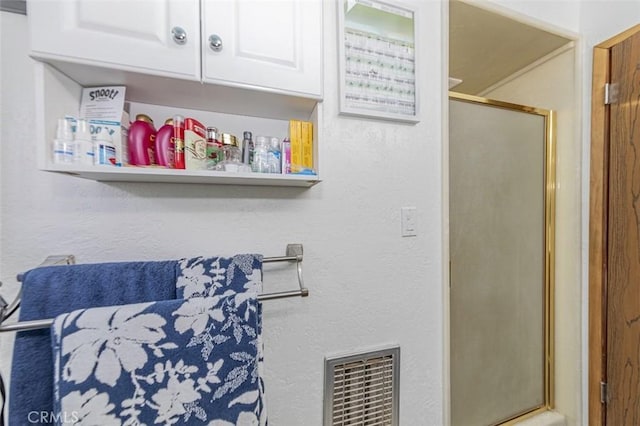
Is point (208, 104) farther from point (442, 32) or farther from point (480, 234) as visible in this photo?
point (480, 234)

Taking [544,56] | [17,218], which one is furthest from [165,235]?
[544,56]

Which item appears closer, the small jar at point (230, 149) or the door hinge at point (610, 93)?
the small jar at point (230, 149)

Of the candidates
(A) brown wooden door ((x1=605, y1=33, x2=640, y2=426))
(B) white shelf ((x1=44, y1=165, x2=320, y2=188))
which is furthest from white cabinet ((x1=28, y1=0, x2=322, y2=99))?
(A) brown wooden door ((x1=605, y1=33, x2=640, y2=426))

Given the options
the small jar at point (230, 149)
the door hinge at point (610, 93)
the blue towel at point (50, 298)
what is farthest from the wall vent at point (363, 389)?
the door hinge at point (610, 93)

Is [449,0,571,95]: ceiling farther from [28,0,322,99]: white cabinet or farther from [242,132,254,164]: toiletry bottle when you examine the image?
[242,132,254,164]: toiletry bottle

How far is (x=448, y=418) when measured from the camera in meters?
1.10

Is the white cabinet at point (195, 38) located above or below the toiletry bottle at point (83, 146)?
above

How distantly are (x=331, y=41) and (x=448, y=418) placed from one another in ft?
4.86

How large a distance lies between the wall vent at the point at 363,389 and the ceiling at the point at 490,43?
54.9 inches

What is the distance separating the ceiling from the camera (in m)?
1.18

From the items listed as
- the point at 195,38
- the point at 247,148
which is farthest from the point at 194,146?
the point at 195,38

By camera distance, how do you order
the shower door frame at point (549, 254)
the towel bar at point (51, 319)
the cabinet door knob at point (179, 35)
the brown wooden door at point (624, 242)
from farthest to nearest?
the shower door frame at point (549, 254), the brown wooden door at point (624, 242), the cabinet door knob at point (179, 35), the towel bar at point (51, 319)

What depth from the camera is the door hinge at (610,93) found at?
3.87 ft

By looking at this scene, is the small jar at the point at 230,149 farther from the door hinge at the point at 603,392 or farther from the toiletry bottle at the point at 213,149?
the door hinge at the point at 603,392
